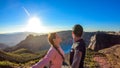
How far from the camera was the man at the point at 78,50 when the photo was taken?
22.0 ft

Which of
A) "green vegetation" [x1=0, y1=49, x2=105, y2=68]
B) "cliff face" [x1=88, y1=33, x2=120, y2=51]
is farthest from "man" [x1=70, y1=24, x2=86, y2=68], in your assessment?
"cliff face" [x1=88, y1=33, x2=120, y2=51]

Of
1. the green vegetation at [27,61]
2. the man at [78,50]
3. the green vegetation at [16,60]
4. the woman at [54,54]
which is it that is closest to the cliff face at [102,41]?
the green vegetation at [27,61]

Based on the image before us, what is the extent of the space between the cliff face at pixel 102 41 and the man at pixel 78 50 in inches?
1344

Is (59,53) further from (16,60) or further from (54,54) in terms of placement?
(16,60)

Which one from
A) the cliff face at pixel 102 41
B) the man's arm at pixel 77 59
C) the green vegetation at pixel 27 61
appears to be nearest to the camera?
the man's arm at pixel 77 59

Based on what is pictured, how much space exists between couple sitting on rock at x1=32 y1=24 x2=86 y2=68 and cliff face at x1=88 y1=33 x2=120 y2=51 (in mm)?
34208

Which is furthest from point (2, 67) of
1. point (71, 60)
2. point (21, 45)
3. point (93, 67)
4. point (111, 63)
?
point (21, 45)

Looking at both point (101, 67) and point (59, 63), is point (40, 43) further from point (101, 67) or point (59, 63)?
point (59, 63)

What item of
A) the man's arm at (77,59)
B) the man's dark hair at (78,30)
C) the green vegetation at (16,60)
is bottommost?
the green vegetation at (16,60)

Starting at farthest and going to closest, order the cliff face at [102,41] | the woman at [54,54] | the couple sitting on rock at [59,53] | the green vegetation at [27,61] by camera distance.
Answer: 1. the cliff face at [102,41]
2. the green vegetation at [27,61]
3. the woman at [54,54]
4. the couple sitting on rock at [59,53]

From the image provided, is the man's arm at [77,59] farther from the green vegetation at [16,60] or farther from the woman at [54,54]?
the green vegetation at [16,60]

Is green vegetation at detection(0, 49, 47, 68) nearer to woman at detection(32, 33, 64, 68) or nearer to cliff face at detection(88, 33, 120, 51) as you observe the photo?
cliff face at detection(88, 33, 120, 51)

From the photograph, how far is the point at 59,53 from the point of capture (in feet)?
21.2

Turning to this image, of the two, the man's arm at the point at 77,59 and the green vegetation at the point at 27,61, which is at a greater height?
the man's arm at the point at 77,59
